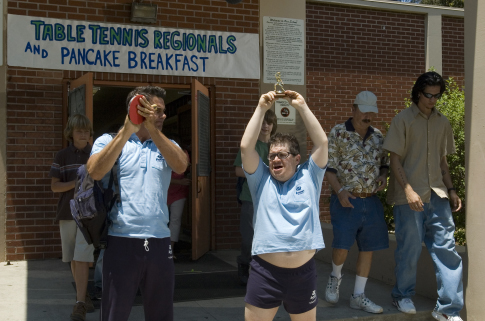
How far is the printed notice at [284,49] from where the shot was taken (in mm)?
8273

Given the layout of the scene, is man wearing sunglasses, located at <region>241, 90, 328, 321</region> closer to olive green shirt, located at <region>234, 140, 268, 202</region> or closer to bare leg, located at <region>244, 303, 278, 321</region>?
bare leg, located at <region>244, 303, 278, 321</region>

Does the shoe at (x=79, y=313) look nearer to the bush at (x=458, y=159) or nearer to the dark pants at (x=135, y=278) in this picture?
the dark pants at (x=135, y=278)

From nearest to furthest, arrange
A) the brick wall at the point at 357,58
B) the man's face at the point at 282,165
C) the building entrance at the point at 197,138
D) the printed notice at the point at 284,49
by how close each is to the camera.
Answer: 1. the man's face at the point at 282,165
2. the building entrance at the point at 197,138
3. the printed notice at the point at 284,49
4. the brick wall at the point at 357,58

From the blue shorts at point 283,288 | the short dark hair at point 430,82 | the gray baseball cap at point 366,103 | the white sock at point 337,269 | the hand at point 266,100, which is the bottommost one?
the white sock at point 337,269

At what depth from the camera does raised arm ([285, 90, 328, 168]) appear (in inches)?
128

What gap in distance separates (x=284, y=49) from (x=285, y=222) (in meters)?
5.48

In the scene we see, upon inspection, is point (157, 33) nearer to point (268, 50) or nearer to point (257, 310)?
point (268, 50)

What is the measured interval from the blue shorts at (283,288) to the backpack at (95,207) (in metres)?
0.93

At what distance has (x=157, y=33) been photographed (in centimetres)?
772

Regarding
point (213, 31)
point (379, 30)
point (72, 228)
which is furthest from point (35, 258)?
point (379, 30)

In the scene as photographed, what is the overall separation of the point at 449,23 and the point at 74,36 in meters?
7.97

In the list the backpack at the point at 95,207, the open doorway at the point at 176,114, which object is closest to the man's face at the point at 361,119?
the backpack at the point at 95,207

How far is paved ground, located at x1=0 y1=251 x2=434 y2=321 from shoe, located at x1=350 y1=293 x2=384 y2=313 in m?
0.05

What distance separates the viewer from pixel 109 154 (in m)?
2.96
